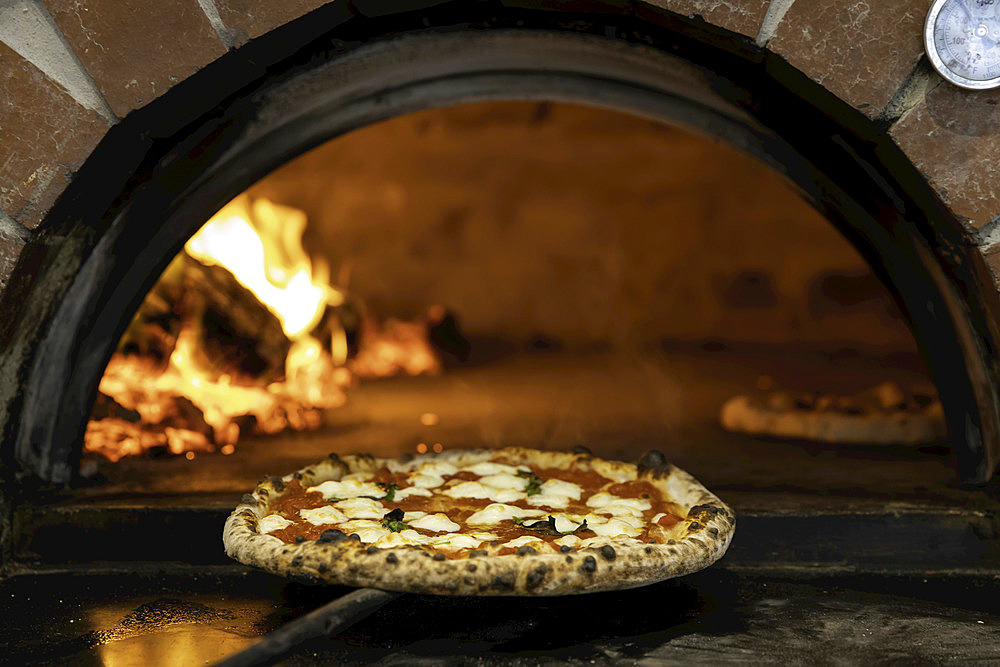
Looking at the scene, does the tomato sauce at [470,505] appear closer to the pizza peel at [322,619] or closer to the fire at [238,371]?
the pizza peel at [322,619]

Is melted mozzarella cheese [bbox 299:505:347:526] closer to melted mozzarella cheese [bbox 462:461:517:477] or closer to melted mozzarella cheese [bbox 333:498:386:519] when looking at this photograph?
melted mozzarella cheese [bbox 333:498:386:519]

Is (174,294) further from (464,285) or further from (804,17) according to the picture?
(804,17)

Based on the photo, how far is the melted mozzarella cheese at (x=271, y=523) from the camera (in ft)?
5.06

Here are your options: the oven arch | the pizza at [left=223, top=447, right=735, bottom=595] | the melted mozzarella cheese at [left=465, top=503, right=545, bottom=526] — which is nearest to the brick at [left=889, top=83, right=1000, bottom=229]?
the oven arch

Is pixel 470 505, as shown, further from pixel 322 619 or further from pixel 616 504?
pixel 322 619

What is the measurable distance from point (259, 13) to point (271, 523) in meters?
0.92

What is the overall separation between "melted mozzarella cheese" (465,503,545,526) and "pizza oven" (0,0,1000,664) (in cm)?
16

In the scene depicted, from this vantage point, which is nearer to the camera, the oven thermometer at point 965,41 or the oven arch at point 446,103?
the oven thermometer at point 965,41

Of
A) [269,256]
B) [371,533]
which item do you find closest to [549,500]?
[371,533]

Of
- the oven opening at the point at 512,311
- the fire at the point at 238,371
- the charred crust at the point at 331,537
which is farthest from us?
the oven opening at the point at 512,311

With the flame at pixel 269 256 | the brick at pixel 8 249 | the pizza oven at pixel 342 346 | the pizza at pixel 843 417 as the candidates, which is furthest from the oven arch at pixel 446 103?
the flame at pixel 269 256

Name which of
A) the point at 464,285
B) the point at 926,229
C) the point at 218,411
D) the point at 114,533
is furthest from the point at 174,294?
the point at 926,229

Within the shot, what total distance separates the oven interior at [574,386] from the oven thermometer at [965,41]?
47 centimetres

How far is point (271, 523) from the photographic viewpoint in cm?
156
